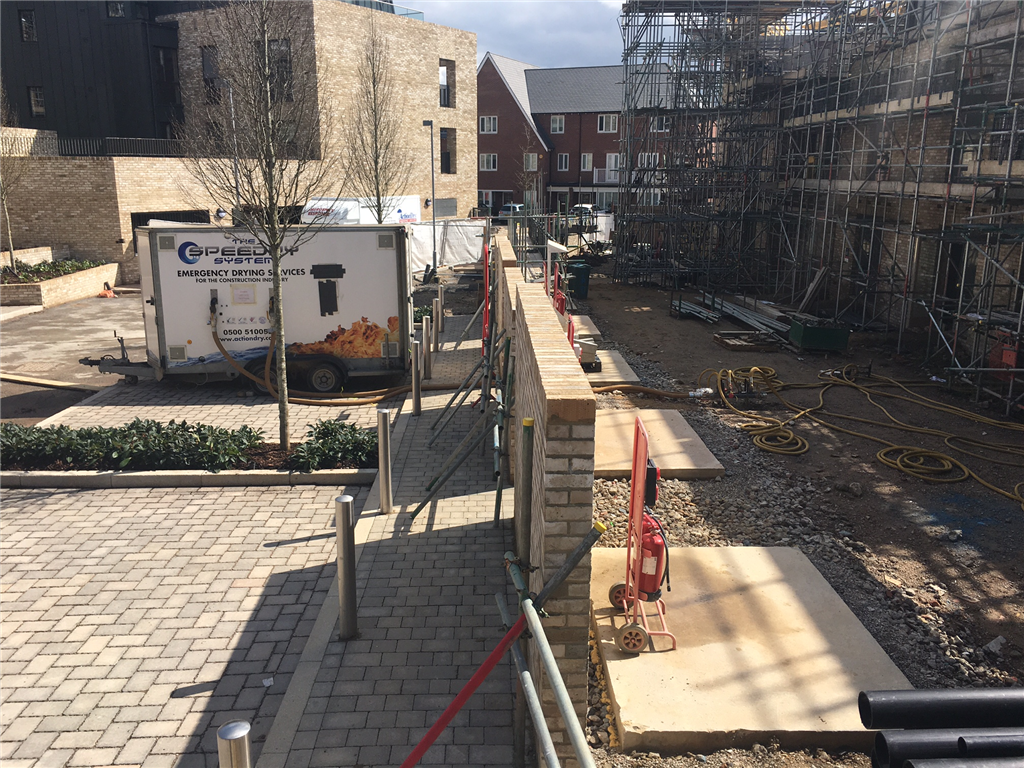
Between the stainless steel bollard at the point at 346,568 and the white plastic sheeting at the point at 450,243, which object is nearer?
the stainless steel bollard at the point at 346,568

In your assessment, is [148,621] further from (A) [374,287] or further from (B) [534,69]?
(B) [534,69]

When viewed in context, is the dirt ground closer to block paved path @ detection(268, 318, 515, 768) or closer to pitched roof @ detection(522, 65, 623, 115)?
block paved path @ detection(268, 318, 515, 768)

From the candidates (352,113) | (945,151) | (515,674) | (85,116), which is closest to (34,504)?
(515,674)

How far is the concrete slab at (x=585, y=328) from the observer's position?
18.8 m

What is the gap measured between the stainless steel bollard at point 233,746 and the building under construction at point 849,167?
12.0m

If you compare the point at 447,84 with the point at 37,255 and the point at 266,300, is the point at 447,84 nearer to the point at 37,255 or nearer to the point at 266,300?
the point at 37,255

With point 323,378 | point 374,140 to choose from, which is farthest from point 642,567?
point 374,140

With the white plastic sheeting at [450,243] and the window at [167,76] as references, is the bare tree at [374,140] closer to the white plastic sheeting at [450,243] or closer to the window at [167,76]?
the white plastic sheeting at [450,243]

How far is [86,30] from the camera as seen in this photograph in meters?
37.7

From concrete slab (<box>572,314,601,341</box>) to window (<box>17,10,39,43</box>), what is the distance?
107 ft

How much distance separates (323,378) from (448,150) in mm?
33298

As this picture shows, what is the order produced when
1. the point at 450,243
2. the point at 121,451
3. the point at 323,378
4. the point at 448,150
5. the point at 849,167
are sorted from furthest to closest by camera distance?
1. the point at 448,150
2. the point at 450,243
3. the point at 849,167
4. the point at 323,378
5. the point at 121,451

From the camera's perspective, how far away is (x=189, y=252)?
43.0 ft

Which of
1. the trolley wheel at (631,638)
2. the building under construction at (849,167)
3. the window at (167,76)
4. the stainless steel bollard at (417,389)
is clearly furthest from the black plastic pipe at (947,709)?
the window at (167,76)
